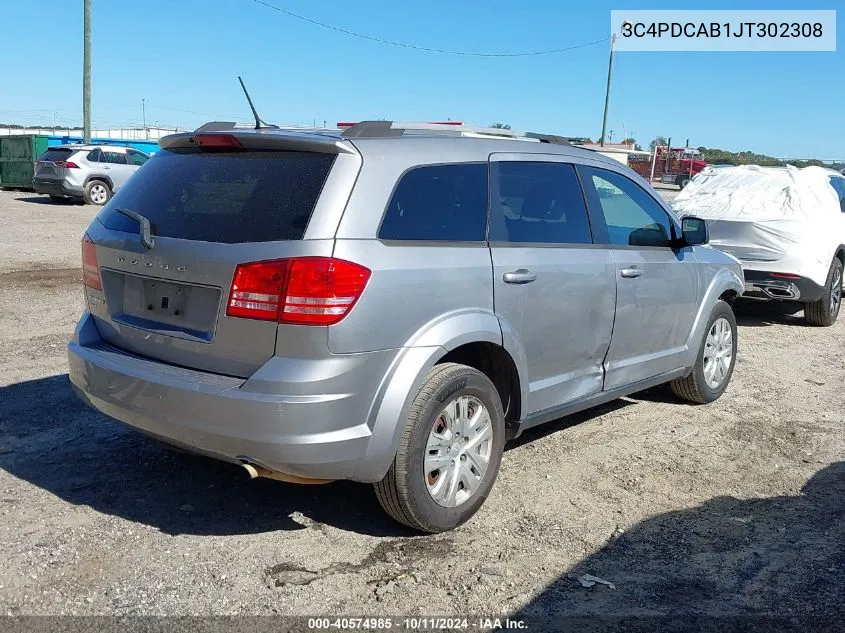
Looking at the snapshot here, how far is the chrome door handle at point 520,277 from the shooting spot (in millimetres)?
3942

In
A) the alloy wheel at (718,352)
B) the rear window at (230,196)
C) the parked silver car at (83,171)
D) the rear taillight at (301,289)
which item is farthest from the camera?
the parked silver car at (83,171)

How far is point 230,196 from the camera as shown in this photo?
3514 mm

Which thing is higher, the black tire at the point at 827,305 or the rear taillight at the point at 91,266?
the rear taillight at the point at 91,266

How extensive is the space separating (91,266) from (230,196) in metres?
0.95

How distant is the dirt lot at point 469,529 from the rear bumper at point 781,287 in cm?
318

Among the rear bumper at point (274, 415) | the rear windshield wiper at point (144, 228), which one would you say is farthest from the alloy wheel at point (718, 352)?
the rear windshield wiper at point (144, 228)

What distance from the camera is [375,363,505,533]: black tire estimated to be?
11.5 feet

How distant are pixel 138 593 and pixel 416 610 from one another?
109cm

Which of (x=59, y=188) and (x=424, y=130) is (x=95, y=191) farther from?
(x=424, y=130)

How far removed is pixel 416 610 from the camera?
3.17 m

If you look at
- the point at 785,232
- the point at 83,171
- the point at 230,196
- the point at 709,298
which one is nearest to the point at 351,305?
the point at 230,196

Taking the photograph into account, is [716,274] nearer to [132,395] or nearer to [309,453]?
[309,453]

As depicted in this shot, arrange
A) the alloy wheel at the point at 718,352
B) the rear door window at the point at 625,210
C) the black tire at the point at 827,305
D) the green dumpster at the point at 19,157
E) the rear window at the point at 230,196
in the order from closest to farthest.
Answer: the rear window at the point at 230,196
the rear door window at the point at 625,210
the alloy wheel at the point at 718,352
the black tire at the point at 827,305
the green dumpster at the point at 19,157

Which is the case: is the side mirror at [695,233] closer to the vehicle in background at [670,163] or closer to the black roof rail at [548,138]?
the black roof rail at [548,138]
